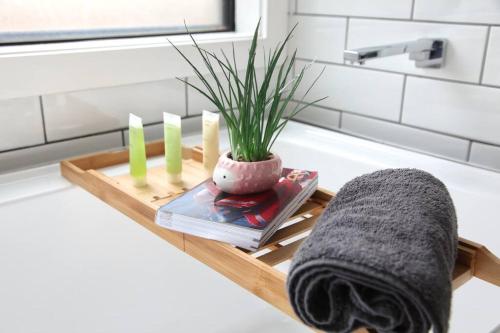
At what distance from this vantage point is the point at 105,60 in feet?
3.81

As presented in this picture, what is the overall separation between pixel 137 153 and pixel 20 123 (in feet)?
1.03

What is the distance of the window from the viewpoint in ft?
3.77

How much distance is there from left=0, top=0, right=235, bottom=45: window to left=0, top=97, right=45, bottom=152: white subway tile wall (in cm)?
15

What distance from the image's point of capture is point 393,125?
1312mm

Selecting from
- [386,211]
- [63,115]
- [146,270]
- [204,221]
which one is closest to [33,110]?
[63,115]

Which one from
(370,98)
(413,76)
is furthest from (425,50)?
(370,98)

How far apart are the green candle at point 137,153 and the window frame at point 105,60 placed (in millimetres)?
259

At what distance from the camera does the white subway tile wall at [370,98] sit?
1.11 m

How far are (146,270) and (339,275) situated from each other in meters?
0.41

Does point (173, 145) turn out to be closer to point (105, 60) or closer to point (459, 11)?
point (105, 60)

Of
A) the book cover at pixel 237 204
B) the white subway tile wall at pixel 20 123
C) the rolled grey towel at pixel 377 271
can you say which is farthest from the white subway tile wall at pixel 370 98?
the rolled grey towel at pixel 377 271

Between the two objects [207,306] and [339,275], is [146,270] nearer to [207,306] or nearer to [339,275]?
[207,306]

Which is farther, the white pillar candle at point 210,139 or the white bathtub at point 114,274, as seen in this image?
the white pillar candle at point 210,139

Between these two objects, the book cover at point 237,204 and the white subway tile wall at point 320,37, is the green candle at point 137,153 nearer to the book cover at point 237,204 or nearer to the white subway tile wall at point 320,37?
the book cover at point 237,204
